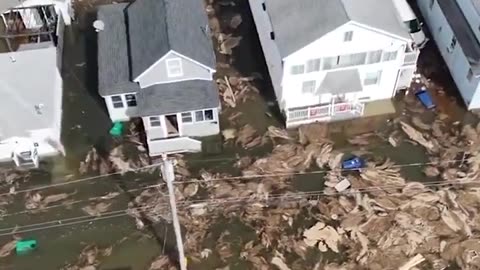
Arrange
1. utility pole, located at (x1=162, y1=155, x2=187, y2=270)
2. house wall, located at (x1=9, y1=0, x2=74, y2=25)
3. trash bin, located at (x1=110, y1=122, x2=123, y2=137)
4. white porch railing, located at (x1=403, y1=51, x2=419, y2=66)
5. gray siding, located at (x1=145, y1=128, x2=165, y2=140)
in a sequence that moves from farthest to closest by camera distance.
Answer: house wall, located at (x1=9, y1=0, x2=74, y2=25) < trash bin, located at (x1=110, y1=122, x2=123, y2=137) < white porch railing, located at (x1=403, y1=51, x2=419, y2=66) < gray siding, located at (x1=145, y1=128, x2=165, y2=140) < utility pole, located at (x1=162, y1=155, x2=187, y2=270)

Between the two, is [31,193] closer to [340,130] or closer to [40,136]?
[40,136]

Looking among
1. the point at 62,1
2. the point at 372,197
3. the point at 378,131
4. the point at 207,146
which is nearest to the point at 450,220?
the point at 372,197

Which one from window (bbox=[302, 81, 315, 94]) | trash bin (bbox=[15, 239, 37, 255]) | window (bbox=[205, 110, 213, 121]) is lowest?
trash bin (bbox=[15, 239, 37, 255])

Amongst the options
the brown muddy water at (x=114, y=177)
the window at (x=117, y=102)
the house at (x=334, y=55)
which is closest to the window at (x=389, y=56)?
the house at (x=334, y=55)

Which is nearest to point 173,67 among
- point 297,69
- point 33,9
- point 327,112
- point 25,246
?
point 297,69

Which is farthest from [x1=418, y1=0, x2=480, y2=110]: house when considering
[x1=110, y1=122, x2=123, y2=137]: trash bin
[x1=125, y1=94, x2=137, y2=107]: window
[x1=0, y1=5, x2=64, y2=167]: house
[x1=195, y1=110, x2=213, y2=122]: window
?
[x1=0, y1=5, x2=64, y2=167]: house

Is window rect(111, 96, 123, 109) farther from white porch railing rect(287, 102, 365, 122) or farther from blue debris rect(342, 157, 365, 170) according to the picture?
blue debris rect(342, 157, 365, 170)

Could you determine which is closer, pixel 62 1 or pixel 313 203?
pixel 313 203
